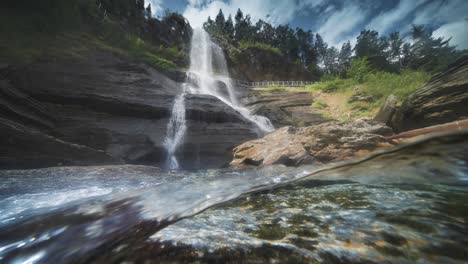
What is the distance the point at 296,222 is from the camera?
60.7 inches

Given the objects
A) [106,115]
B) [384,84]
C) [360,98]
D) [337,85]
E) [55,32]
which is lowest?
[106,115]

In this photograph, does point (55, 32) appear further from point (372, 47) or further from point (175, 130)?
point (372, 47)

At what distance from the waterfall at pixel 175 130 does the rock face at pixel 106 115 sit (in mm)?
294

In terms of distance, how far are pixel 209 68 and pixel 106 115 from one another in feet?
71.9

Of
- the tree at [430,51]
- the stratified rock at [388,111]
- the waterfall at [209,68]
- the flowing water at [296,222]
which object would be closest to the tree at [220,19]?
the waterfall at [209,68]

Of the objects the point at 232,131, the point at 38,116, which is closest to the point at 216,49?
the point at 232,131

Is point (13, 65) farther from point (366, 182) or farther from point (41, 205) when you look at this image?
point (366, 182)

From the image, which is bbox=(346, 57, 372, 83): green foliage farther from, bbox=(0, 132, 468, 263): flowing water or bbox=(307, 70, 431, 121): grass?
bbox=(0, 132, 468, 263): flowing water

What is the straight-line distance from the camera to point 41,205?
3.51 m

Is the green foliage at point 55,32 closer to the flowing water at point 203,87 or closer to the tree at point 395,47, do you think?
the flowing water at point 203,87

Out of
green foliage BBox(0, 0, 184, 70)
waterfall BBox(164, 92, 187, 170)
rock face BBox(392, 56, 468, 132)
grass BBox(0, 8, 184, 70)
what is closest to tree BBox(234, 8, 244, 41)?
green foliage BBox(0, 0, 184, 70)

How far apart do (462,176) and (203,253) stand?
3.08 meters

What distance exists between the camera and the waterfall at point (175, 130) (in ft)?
33.7

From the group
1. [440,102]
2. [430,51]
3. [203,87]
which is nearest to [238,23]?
[430,51]
